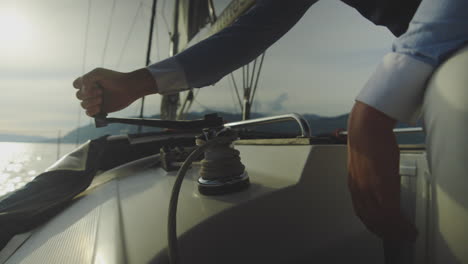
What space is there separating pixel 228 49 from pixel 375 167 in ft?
1.20

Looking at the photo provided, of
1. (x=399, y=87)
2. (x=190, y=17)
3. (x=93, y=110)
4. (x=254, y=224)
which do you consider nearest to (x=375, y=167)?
(x=399, y=87)

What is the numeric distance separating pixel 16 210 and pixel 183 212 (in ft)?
2.25

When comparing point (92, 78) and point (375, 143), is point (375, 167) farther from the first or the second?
point (92, 78)

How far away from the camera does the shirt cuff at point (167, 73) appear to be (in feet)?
2.00

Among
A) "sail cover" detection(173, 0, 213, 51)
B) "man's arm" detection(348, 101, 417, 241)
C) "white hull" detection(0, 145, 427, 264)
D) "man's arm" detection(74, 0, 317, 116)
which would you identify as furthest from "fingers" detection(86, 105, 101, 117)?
"sail cover" detection(173, 0, 213, 51)

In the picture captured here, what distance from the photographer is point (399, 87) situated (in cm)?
44

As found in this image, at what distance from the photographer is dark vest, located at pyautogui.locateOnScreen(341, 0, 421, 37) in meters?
0.63

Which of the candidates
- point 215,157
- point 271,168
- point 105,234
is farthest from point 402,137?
point 105,234

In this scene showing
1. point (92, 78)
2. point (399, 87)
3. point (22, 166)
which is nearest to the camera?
point (399, 87)

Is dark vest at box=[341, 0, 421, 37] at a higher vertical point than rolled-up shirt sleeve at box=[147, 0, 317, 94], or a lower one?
higher

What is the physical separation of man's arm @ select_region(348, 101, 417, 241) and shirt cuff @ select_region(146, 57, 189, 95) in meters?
0.34

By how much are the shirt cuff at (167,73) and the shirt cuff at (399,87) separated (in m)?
0.35

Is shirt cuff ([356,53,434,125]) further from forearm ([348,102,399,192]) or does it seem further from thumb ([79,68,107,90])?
thumb ([79,68,107,90])

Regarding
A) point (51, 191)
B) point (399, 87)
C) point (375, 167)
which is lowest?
point (51, 191)
